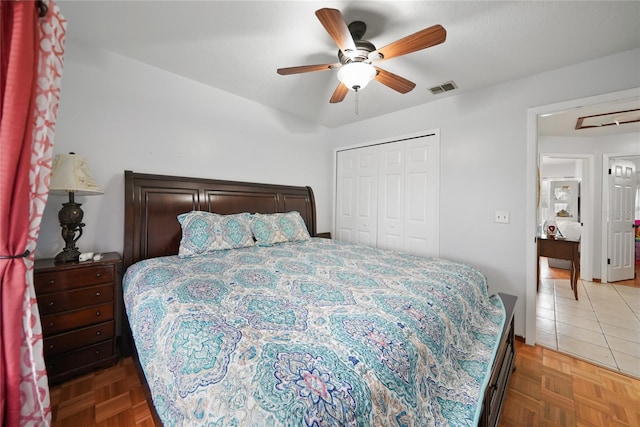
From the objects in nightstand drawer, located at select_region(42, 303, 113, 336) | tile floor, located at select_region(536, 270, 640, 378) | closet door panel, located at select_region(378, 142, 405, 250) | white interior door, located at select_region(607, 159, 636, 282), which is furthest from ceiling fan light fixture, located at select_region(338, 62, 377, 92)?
white interior door, located at select_region(607, 159, 636, 282)

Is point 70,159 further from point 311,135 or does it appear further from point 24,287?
point 311,135

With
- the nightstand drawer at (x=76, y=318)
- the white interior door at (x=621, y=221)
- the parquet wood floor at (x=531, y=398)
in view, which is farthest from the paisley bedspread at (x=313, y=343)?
the white interior door at (x=621, y=221)

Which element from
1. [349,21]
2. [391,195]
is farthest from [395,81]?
[391,195]

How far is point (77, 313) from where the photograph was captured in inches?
67.8

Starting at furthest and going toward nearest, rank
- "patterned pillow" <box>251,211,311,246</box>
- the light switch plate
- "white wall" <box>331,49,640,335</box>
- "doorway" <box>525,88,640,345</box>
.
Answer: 1. "patterned pillow" <box>251,211,311,246</box>
2. the light switch plate
3. "doorway" <box>525,88,640,345</box>
4. "white wall" <box>331,49,640,335</box>

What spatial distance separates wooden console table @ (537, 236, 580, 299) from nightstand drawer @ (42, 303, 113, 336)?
5.03 m

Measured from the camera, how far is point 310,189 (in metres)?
3.60

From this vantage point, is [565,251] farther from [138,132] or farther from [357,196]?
[138,132]

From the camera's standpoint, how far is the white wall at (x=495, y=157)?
2.09 meters

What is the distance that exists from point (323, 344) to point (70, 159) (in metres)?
2.12

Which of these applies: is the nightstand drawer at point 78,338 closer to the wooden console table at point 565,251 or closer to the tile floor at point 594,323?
the tile floor at point 594,323

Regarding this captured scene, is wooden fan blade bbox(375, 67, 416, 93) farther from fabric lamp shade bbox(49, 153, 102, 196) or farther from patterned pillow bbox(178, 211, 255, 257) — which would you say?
fabric lamp shade bbox(49, 153, 102, 196)

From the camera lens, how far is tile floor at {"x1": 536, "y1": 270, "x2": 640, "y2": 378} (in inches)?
83.1

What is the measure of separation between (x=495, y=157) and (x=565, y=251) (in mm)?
2072
